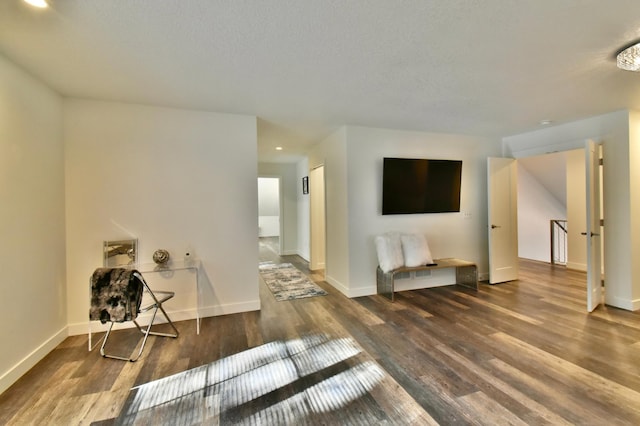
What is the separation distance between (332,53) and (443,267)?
10.7 ft

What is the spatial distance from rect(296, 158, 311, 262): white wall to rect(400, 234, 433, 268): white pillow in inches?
113

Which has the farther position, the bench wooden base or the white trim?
the bench wooden base

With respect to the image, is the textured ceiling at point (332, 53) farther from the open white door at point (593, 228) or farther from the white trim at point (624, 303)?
the white trim at point (624, 303)

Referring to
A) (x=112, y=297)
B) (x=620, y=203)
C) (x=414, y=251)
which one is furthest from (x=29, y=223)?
(x=620, y=203)

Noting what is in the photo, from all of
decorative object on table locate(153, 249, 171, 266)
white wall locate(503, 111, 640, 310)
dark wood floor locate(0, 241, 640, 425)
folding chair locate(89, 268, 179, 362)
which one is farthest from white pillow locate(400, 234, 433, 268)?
folding chair locate(89, 268, 179, 362)

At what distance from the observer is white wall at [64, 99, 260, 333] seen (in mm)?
2982

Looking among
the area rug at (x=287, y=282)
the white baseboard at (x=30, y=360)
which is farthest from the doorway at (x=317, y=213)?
the white baseboard at (x=30, y=360)

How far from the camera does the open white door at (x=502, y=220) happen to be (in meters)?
4.65

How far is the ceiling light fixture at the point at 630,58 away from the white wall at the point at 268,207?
31.5 feet

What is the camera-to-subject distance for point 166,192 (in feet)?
10.7

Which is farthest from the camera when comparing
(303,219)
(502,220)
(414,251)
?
(303,219)

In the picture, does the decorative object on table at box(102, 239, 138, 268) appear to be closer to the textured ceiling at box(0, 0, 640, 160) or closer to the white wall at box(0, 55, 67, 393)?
the white wall at box(0, 55, 67, 393)

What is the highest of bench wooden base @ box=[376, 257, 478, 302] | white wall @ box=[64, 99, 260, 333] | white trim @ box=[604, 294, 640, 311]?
white wall @ box=[64, 99, 260, 333]

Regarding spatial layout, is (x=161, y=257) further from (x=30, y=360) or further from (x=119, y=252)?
(x=30, y=360)
